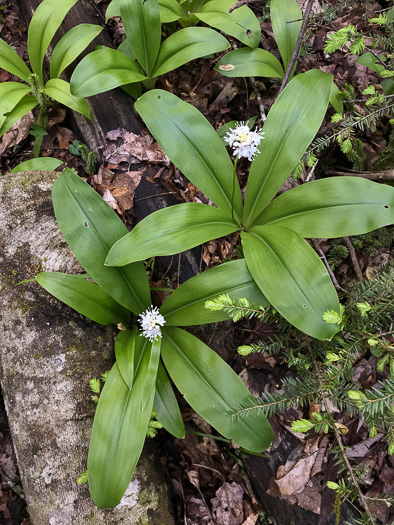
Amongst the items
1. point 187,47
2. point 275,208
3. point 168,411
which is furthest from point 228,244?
point 187,47

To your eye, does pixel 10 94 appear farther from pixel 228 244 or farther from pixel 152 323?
pixel 152 323

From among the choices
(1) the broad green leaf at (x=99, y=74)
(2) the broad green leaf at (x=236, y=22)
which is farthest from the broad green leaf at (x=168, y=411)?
(2) the broad green leaf at (x=236, y=22)

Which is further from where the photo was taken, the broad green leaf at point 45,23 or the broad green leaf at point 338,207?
the broad green leaf at point 45,23

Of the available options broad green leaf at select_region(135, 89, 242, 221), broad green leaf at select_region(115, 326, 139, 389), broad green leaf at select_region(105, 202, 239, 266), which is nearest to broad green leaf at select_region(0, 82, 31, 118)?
broad green leaf at select_region(135, 89, 242, 221)

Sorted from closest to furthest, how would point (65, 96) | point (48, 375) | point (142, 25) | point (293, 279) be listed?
point (293, 279) → point (48, 375) → point (142, 25) → point (65, 96)

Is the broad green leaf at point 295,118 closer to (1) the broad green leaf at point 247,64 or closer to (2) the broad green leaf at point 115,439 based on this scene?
(1) the broad green leaf at point 247,64

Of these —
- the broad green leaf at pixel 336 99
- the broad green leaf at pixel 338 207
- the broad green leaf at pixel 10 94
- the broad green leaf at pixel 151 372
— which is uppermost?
the broad green leaf at pixel 10 94
